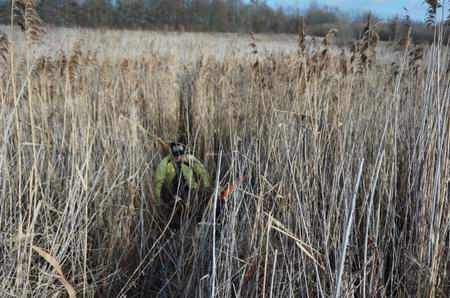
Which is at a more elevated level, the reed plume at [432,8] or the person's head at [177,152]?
the reed plume at [432,8]

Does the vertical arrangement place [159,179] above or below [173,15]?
below

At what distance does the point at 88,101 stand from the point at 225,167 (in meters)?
1.16

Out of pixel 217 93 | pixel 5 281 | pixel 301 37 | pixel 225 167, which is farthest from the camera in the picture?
pixel 217 93

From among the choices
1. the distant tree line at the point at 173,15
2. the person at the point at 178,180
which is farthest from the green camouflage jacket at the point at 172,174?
the distant tree line at the point at 173,15

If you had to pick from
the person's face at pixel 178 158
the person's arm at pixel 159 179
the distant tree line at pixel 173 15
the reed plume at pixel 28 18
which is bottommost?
the person's arm at pixel 159 179

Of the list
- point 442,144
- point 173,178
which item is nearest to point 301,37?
point 173,178

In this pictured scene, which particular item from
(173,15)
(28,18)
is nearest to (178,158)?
(28,18)

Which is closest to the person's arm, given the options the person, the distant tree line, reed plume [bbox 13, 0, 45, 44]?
the person

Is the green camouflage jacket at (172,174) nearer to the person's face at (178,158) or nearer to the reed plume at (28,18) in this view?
the person's face at (178,158)

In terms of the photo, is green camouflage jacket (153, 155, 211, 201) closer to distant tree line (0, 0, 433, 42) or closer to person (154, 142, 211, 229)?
person (154, 142, 211, 229)

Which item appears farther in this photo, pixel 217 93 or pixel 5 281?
pixel 217 93

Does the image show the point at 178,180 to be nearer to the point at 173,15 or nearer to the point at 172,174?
the point at 172,174

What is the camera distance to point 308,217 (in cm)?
149

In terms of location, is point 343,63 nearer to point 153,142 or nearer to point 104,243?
point 153,142
